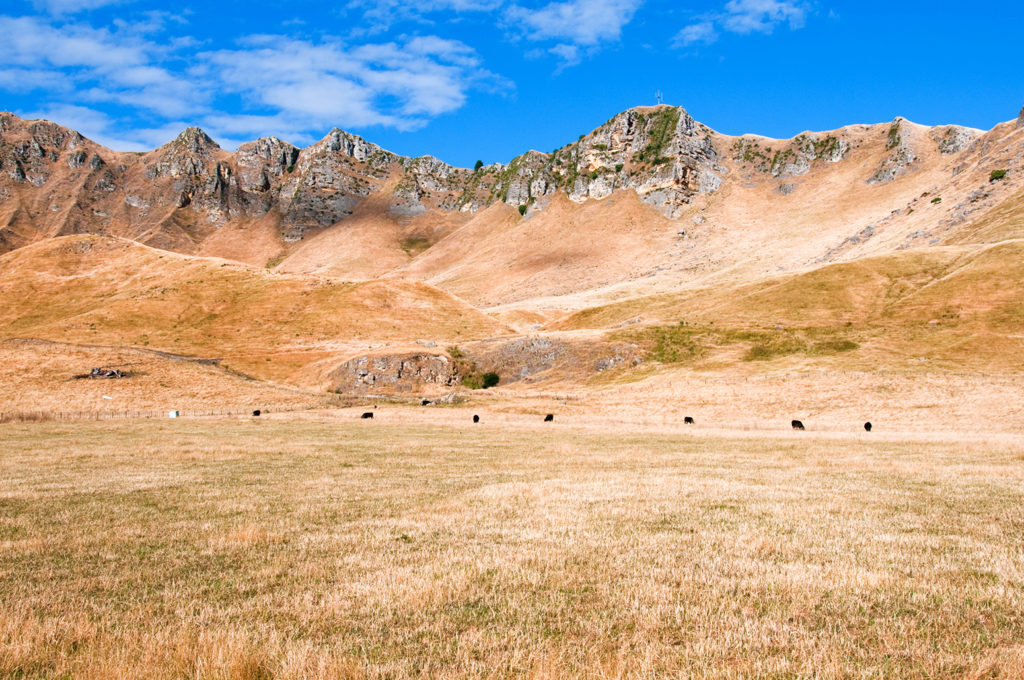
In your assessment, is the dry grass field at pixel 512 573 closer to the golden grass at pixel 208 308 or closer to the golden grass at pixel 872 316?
the golden grass at pixel 872 316

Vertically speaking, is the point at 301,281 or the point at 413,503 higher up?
the point at 301,281

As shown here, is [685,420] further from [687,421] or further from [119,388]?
[119,388]

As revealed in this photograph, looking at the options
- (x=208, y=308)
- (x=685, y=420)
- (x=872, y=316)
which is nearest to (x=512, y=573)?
(x=685, y=420)

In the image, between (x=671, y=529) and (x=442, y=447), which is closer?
(x=671, y=529)

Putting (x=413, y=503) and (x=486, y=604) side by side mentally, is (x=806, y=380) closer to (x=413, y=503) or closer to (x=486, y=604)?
(x=413, y=503)

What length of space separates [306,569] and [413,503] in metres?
5.98

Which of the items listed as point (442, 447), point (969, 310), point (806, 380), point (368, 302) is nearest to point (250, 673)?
point (442, 447)

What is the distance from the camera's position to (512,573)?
9.89 m

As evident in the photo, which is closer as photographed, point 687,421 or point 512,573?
point 512,573

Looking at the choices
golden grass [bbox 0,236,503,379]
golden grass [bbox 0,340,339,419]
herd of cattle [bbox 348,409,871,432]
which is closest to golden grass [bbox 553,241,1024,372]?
herd of cattle [bbox 348,409,871,432]

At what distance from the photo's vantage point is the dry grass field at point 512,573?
22.3ft

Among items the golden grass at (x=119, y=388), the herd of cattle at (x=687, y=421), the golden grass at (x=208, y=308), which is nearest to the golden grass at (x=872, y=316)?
the herd of cattle at (x=687, y=421)

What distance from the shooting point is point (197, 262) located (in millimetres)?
126625

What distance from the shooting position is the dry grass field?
680 cm
